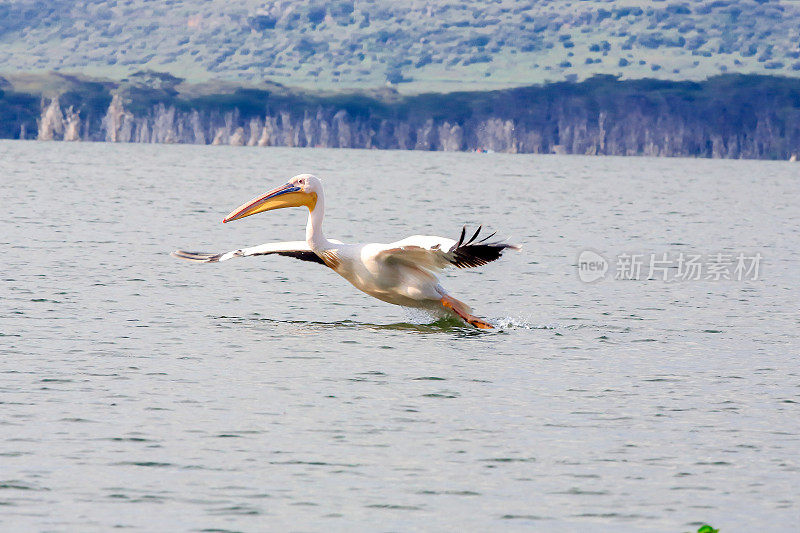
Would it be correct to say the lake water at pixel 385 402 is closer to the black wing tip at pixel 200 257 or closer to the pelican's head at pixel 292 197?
the black wing tip at pixel 200 257

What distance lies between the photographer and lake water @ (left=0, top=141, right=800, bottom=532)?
35.4ft

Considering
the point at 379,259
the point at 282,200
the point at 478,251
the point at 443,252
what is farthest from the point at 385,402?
the point at 282,200

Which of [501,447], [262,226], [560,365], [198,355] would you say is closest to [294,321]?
[198,355]

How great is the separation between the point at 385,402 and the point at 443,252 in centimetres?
376

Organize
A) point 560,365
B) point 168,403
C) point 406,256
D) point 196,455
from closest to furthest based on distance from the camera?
1. point 196,455
2. point 168,403
3. point 560,365
4. point 406,256

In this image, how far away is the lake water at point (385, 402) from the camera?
35.4 ft

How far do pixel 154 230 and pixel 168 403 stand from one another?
92.6ft

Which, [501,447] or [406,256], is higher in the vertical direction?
[406,256]

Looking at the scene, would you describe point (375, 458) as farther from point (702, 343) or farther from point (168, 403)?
point (702, 343)

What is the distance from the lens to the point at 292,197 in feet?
68.0

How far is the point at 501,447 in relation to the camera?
12.7m

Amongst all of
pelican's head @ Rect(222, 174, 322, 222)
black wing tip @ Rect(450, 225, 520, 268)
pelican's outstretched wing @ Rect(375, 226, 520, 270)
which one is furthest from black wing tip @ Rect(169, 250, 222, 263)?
black wing tip @ Rect(450, 225, 520, 268)

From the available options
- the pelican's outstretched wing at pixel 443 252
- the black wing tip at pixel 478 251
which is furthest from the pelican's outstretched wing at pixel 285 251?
the black wing tip at pixel 478 251

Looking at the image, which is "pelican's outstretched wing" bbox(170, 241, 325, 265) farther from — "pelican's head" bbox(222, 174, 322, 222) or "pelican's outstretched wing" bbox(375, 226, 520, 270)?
"pelican's outstretched wing" bbox(375, 226, 520, 270)
